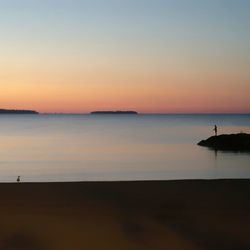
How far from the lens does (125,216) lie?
5.36m

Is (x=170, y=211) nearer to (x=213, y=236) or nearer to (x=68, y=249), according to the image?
(x=213, y=236)

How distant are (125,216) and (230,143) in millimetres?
45891

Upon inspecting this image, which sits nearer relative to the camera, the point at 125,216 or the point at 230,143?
the point at 125,216

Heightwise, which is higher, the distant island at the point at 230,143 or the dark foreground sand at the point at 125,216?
the dark foreground sand at the point at 125,216

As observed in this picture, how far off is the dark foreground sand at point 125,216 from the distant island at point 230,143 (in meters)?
42.1

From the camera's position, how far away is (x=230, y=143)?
49.7 meters

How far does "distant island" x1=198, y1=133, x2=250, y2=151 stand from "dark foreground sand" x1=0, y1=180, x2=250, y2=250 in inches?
1659

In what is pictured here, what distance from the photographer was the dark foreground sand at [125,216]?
439cm

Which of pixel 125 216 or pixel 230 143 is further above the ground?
pixel 125 216

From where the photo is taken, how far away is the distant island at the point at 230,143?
48.3 m

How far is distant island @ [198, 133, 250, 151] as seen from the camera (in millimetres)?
48284

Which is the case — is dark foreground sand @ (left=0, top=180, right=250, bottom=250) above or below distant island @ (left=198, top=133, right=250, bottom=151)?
above

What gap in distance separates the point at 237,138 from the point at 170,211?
46.5 meters

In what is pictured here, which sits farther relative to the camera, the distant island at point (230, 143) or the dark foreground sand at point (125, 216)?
the distant island at point (230, 143)
